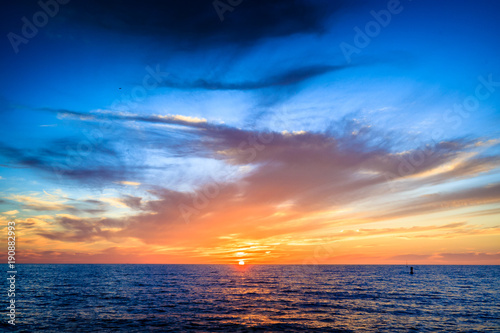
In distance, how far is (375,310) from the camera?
43.1 meters

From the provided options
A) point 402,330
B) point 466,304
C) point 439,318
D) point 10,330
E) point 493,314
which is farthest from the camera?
point 466,304

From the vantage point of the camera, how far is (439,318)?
38.2 m

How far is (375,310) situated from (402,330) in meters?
11.6

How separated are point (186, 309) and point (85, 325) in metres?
14.2

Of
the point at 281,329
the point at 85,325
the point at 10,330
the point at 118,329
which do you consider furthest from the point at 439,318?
the point at 10,330

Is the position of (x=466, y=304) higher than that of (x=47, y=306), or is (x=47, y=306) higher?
(x=47, y=306)

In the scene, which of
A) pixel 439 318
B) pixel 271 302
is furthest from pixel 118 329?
pixel 439 318

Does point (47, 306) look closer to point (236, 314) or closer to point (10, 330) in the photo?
point (10, 330)

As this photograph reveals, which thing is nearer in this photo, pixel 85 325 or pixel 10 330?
pixel 10 330

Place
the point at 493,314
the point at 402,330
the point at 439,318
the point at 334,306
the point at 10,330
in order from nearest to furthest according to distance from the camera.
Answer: the point at 10,330 → the point at 402,330 → the point at 439,318 → the point at 493,314 → the point at 334,306

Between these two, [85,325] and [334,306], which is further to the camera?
[334,306]

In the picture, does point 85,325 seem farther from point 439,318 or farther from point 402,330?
point 439,318

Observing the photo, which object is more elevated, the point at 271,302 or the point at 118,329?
Answer: the point at 118,329

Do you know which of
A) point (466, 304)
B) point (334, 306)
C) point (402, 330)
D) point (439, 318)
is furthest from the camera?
point (466, 304)
